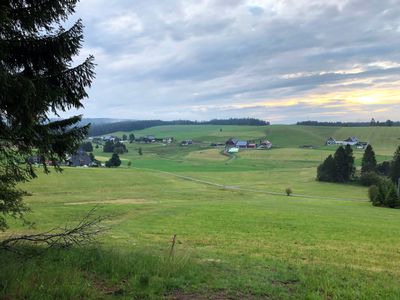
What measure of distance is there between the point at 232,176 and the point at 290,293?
9789 centimetres

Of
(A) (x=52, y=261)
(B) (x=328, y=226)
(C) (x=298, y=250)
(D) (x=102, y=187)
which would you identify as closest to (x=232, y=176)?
(D) (x=102, y=187)

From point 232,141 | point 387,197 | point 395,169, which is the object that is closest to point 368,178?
point 395,169

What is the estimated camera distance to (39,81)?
282 inches

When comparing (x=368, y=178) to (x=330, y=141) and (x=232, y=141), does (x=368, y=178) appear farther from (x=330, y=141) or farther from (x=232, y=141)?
(x=232, y=141)

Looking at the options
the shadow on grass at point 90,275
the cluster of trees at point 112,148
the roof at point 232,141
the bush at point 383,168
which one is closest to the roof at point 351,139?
the roof at point 232,141

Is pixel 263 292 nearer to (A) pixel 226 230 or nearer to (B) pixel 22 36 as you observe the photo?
(B) pixel 22 36

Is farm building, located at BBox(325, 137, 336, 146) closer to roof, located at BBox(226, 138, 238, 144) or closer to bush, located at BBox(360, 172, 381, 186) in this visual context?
roof, located at BBox(226, 138, 238, 144)

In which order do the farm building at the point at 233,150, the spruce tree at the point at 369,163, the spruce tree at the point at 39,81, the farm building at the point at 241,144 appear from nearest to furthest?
the spruce tree at the point at 39,81, the spruce tree at the point at 369,163, the farm building at the point at 233,150, the farm building at the point at 241,144

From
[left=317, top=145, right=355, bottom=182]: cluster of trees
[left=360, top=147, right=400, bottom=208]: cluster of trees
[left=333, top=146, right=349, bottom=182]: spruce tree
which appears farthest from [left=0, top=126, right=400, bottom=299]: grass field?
[left=333, top=146, right=349, bottom=182]: spruce tree

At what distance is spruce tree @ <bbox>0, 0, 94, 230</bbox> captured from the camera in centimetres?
675

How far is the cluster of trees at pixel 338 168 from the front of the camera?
103m

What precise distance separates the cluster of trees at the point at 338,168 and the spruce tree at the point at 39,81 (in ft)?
330

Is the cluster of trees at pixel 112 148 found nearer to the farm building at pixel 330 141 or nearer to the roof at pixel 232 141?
the roof at pixel 232 141

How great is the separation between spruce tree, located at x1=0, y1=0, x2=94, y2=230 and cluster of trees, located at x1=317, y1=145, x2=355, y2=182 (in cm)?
10066
